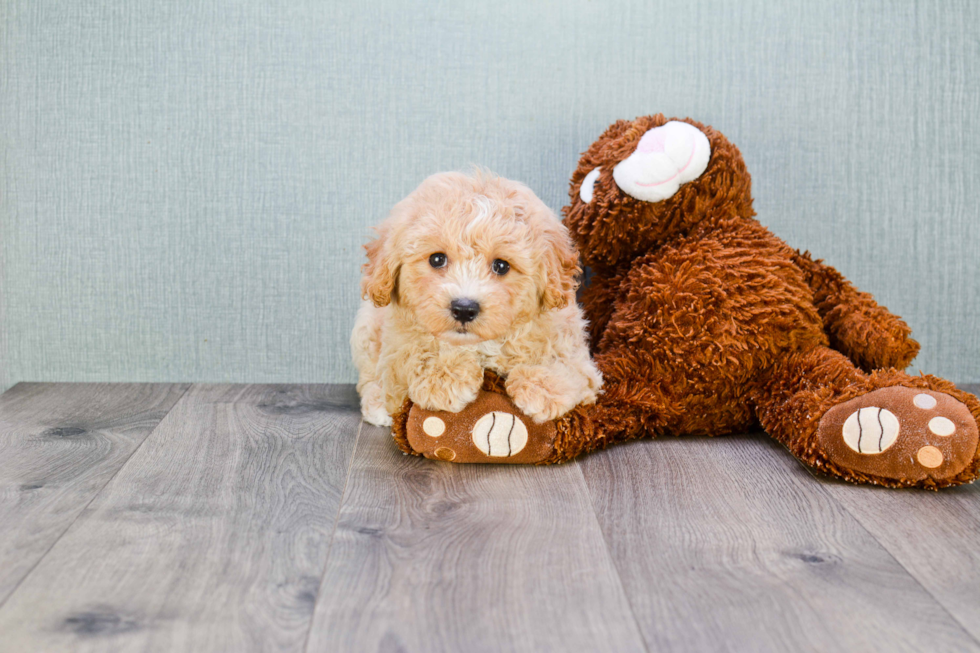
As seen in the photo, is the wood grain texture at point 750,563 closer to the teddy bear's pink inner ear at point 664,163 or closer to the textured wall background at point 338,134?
the teddy bear's pink inner ear at point 664,163

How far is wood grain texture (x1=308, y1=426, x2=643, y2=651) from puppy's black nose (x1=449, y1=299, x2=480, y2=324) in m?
0.30

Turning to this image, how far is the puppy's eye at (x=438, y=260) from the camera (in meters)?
1.43

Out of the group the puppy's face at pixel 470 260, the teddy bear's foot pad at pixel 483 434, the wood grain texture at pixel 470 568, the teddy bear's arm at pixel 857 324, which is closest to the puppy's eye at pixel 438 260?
the puppy's face at pixel 470 260

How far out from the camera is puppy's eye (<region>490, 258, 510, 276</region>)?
1.43 meters

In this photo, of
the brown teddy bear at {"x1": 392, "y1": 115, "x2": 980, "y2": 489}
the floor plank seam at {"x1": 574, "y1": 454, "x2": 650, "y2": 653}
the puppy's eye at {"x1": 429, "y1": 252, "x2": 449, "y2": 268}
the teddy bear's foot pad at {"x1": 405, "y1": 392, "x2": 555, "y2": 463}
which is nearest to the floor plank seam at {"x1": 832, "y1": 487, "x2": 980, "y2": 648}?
the brown teddy bear at {"x1": 392, "y1": 115, "x2": 980, "y2": 489}

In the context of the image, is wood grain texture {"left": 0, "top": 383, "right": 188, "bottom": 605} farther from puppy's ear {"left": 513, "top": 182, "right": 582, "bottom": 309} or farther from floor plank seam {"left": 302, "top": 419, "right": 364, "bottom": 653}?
puppy's ear {"left": 513, "top": 182, "right": 582, "bottom": 309}

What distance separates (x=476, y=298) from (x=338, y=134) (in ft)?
2.66

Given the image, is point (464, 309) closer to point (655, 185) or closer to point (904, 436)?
point (655, 185)

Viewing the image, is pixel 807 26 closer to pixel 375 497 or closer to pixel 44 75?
pixel 375 497

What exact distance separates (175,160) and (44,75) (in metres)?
0.36

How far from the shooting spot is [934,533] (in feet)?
4.07

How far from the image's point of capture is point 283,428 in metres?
1.75

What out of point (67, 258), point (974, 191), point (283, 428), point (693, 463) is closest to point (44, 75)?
point (67, 258)

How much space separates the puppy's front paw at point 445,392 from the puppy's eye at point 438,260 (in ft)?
0.68
